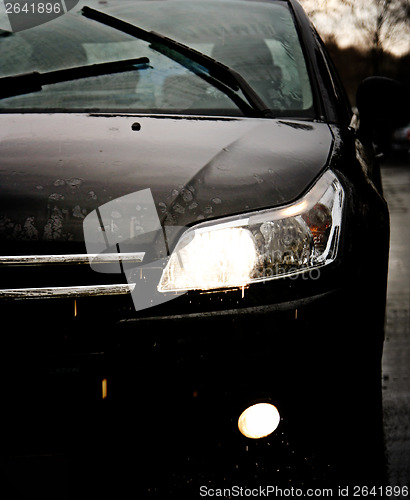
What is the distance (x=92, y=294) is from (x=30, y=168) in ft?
1.37

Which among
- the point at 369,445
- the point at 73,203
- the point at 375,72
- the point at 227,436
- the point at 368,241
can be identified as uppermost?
the point at 73,203

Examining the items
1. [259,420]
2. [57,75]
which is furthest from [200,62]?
[259,420]

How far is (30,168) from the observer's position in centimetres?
174

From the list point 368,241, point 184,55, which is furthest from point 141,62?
point 368,241

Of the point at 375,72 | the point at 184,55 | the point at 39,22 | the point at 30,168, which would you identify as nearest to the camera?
the point at 30,168

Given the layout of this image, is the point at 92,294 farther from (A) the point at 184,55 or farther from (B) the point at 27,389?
(A) the point at 184,55

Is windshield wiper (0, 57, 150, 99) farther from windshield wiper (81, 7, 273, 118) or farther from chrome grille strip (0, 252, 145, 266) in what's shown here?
chrome grille strip (0, 252, 145, 266)

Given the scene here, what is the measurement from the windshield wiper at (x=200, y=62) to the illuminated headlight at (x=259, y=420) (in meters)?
1.10

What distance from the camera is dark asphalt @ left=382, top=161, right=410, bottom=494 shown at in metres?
2.53

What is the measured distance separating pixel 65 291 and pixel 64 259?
0.07 metres

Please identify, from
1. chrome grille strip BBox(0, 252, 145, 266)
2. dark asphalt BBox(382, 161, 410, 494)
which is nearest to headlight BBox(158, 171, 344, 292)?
chrome grille strip BBox(0, 252, 145, 266)

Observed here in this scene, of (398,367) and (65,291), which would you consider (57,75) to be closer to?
(65,291)

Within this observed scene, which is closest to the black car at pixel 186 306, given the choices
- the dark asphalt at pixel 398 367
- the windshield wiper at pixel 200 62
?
the windshield wiper at pixel 200 62

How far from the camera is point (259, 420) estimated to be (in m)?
1.62
